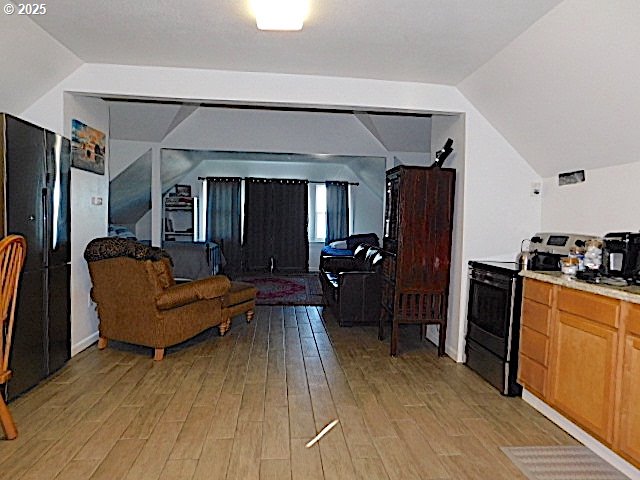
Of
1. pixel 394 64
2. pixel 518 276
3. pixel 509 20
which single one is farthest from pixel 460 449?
pixel 394 64

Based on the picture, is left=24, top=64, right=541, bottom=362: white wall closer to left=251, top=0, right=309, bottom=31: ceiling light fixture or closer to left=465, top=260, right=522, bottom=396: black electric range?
left=465, top=260, right=522, bottom=396: black electric range

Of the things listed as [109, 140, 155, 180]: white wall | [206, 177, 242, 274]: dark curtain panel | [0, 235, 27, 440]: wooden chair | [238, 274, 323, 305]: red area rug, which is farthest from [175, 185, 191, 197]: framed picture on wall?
[0, 235, 27, 440]: wooden chair

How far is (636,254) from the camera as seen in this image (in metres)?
2.89

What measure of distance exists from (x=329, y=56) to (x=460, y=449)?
2.76 metres

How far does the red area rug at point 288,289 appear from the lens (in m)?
7.19

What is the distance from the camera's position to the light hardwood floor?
2.46 meters

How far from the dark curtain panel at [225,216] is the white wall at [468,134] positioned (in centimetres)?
707

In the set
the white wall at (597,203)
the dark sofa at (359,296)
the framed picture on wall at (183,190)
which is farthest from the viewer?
the framed picture on wall at (183,190)

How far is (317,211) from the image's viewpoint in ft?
37.9

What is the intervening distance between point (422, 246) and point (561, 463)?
215cm

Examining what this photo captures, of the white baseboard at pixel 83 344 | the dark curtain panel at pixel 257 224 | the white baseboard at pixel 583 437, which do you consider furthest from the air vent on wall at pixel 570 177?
the dark curtain panel at pixel 257 224

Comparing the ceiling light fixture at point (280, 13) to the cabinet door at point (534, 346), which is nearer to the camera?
the ceiling light fixture at point (280, 13)

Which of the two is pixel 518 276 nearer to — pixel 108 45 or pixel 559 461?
pixel 559 461

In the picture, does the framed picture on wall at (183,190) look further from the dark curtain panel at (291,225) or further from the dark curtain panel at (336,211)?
the dark curtain panel at (336,211)
